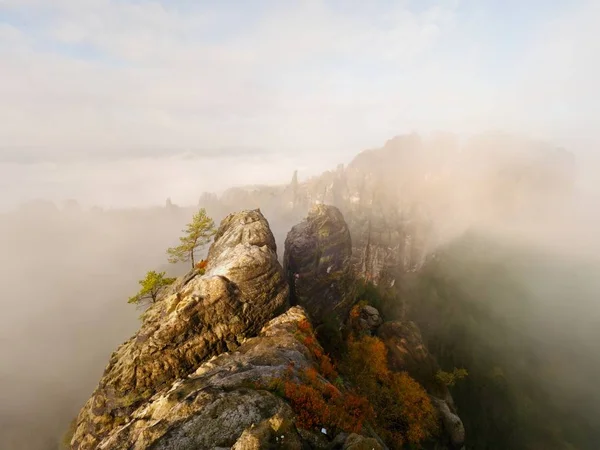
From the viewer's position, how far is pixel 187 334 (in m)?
36.6

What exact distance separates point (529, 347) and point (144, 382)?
807 feet

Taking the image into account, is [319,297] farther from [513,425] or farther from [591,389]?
[591,389]

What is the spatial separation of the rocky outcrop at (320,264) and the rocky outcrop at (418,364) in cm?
1468

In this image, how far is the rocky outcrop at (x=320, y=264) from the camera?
228ft

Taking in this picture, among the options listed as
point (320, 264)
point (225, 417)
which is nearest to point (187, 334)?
point (225, 417)

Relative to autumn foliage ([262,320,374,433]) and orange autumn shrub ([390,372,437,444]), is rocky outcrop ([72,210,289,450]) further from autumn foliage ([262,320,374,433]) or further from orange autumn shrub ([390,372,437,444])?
orange autumn shrub ([390,372,437,444])

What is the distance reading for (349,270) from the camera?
81250 mm

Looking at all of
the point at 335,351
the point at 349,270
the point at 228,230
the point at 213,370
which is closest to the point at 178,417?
the point at 213,370

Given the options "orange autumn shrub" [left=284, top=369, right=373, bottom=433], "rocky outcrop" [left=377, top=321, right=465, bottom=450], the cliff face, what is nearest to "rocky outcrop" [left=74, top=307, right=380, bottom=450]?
the cliff face

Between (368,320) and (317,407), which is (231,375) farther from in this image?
(368,320)

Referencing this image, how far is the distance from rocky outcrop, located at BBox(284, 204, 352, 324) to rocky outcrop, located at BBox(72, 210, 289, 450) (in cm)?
2334

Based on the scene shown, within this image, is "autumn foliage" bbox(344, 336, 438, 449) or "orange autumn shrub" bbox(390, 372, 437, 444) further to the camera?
"orange autumn shrub" bbox(390, 372, 437, 444)

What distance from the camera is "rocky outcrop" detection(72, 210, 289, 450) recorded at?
34312 mm

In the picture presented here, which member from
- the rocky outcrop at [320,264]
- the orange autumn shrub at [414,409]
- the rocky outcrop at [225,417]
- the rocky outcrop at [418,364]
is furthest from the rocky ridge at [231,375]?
the orange autumn shrub at [414,409]
